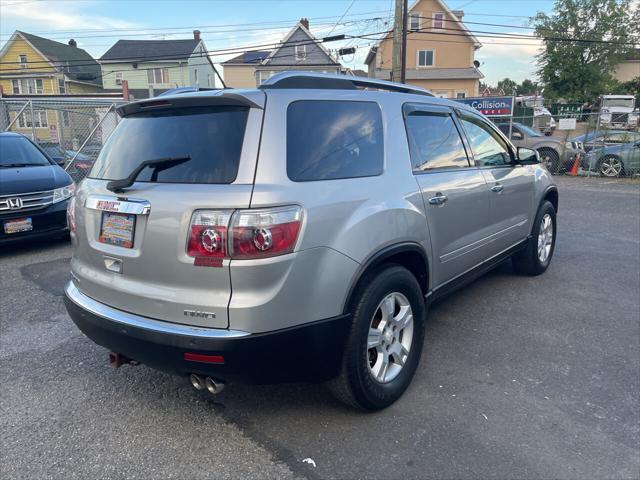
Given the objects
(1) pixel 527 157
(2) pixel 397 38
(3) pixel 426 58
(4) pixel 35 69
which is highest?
(4) pixel 35 69

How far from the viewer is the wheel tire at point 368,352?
267cm

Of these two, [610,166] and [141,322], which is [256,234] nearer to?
[141,322]

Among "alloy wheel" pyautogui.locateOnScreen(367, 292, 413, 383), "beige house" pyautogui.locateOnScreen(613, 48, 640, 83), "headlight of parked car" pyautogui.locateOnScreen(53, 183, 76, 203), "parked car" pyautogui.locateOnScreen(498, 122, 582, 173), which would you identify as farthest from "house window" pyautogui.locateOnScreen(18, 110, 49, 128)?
"beige house" pyautogui.locateOnScreen(613, 48, 640, 83)

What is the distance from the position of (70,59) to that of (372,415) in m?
55.3

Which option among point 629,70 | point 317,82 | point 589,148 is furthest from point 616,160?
point 629,70

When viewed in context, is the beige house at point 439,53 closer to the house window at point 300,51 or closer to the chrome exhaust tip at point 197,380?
the house window at point 300,51

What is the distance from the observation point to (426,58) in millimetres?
40250

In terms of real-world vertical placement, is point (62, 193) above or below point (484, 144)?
below

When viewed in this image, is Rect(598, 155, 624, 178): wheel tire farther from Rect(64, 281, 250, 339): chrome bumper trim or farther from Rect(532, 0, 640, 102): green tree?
Rect(532, 0, 640, 102): green tree

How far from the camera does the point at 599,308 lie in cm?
466

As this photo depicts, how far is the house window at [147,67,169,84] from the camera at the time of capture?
150 ft

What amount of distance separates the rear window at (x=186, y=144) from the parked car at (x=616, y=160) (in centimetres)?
1610

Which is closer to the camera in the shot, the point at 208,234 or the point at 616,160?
the point at 208,234

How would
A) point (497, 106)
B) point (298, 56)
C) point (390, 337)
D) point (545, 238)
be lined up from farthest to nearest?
point (298, 56)
point (497, 106)
point (545, 238)
point (390, 337)
